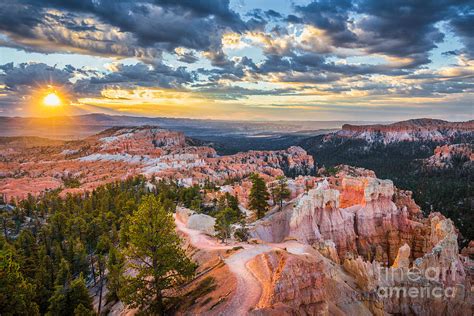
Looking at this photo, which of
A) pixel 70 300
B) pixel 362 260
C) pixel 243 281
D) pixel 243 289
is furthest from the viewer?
pixel 362 260

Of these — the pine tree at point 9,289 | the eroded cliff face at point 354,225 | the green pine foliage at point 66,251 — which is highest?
the pine tree at point 9,289

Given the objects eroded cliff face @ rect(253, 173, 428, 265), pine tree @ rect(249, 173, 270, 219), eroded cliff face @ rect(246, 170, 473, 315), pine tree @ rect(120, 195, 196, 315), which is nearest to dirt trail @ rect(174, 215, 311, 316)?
eroded cliff face @ rect(246, 170, 473, 315)

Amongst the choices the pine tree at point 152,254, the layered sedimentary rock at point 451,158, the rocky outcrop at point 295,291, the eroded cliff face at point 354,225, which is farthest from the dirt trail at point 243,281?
the layered sedimentary rock at point 451,158

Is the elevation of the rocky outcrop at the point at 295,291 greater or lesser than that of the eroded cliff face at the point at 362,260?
greater

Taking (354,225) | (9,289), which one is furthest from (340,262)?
(9,289)

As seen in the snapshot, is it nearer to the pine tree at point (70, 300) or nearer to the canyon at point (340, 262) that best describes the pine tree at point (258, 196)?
the canyon at point (340, 262)

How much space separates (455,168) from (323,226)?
486 ft

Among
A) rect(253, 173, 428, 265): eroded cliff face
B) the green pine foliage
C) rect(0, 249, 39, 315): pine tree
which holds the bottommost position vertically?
the green pine foliage

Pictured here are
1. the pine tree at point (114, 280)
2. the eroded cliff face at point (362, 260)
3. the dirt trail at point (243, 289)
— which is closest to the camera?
the dirt trail at point (243, 289)

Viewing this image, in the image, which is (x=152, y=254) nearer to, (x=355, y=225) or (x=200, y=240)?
(x=200, y=240)

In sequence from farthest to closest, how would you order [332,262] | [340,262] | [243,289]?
[340,262], [332,262], [243,289]

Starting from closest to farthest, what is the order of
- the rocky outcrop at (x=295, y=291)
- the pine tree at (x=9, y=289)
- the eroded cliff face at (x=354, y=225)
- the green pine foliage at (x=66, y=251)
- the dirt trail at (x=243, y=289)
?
1. the rocky outcrop at (x=295, y=291)
2. the dirt trail at (x=243, y=289)
3. the pine tree at (x=9, y=289)
4. the green pine foliage at (x=66, y=251)
5. the eroded cliff face at (x=354, y=225)

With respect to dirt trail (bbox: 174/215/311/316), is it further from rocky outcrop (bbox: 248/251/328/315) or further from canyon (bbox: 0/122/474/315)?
rocky outcrop (bbox: 248/251/328/315)

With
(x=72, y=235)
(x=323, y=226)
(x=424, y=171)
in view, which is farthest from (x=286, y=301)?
(x=424, y=171)
